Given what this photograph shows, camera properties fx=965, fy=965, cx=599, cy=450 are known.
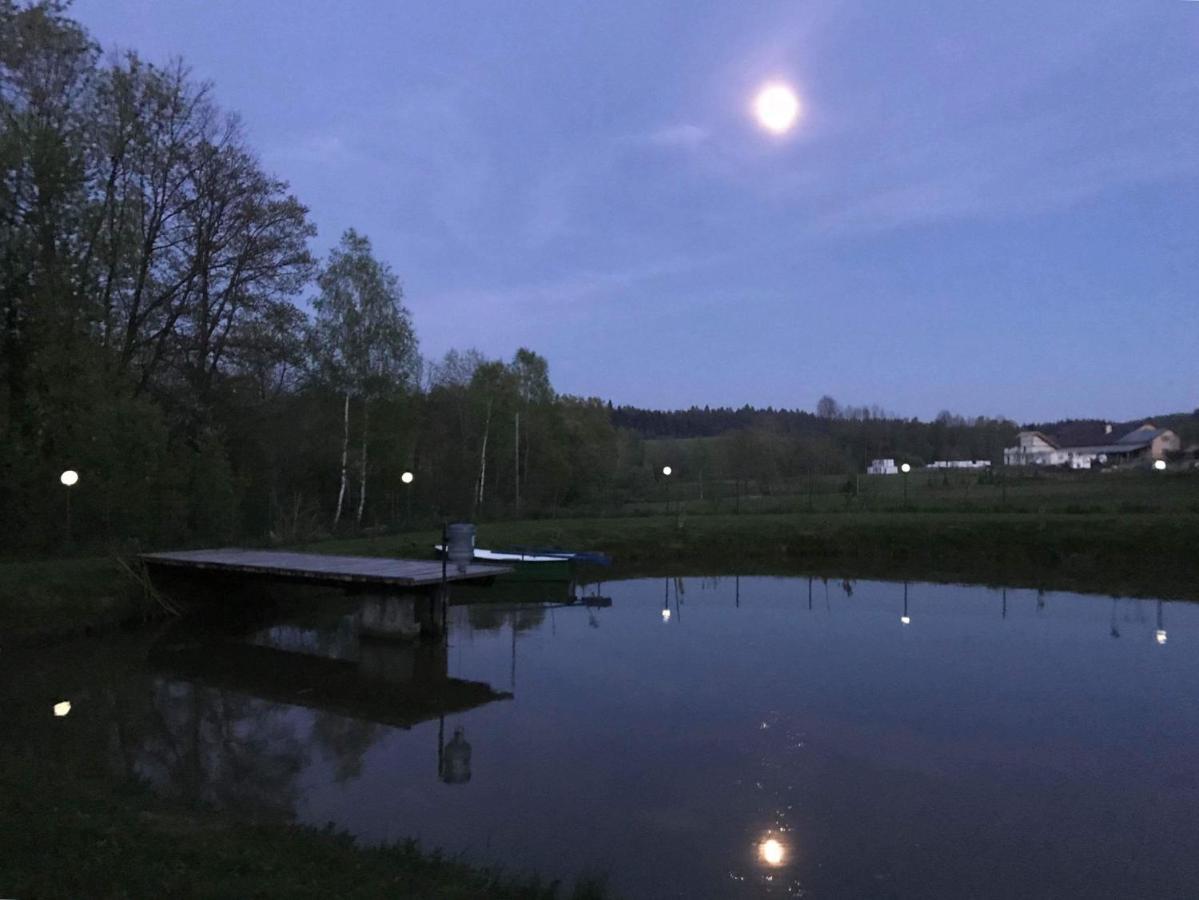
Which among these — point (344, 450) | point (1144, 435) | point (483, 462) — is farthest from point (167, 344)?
point (1144, 435)

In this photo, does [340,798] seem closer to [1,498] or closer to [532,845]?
[532,845]

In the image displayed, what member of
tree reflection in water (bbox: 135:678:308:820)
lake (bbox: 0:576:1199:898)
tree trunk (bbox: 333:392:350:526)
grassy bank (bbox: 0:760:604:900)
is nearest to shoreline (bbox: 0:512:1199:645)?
tree trunk (bbox: 333:392:350:526)

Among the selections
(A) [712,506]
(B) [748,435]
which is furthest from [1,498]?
(B) [748,435]

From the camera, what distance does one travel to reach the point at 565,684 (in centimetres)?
1154

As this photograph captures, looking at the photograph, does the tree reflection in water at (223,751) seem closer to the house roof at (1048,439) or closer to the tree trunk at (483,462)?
the tree trunk at (483,462)

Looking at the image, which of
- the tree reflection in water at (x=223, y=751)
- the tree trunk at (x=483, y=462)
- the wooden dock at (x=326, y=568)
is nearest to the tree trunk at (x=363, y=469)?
the tree trunk at (x=483, y=462)

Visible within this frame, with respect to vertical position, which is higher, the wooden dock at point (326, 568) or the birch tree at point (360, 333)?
the birch tree at point (360, 333)

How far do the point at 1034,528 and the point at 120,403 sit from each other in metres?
21.2

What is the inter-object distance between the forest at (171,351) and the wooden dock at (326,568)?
260cm

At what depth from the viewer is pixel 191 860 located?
17.2 feet

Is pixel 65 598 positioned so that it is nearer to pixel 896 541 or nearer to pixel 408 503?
pixel 408 503

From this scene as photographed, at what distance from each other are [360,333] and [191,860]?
24.8 m

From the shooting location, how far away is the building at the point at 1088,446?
5704 cm

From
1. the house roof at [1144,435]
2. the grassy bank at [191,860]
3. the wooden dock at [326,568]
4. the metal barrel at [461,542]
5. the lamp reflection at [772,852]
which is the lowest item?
the lamp reflection at [772,852]
